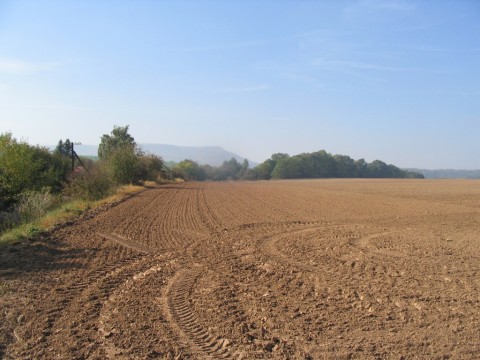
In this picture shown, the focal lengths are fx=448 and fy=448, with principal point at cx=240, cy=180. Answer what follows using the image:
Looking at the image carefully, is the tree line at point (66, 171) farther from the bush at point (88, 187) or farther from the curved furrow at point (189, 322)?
the curved furrow at point (189, 322)

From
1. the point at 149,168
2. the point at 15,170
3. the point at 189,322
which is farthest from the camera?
the point at 149,168

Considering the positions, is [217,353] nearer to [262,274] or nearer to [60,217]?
[262,274]

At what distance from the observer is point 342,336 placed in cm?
567

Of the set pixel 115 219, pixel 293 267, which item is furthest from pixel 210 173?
pixel 293 267

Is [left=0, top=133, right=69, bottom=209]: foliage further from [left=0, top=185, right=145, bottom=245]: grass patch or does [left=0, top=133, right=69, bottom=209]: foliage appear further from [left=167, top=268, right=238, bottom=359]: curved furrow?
[left=167, top=268, right=238, bottom=359]: curved furrow

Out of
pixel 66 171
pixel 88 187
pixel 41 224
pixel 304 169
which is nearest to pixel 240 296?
pixel 41 224

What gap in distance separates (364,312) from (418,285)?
6.53 feet

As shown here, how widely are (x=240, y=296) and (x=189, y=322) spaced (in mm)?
1460

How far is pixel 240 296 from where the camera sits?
7.48m

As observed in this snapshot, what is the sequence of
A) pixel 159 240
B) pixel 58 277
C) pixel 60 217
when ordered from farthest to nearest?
pixel 60 217
pixel 159 240
pixel 58 277

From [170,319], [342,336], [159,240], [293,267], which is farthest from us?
[159,240]

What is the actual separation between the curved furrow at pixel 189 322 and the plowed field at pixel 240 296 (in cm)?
2

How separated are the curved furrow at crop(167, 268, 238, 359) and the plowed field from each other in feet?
0.06

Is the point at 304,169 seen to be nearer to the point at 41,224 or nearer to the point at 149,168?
the point at 149,168
